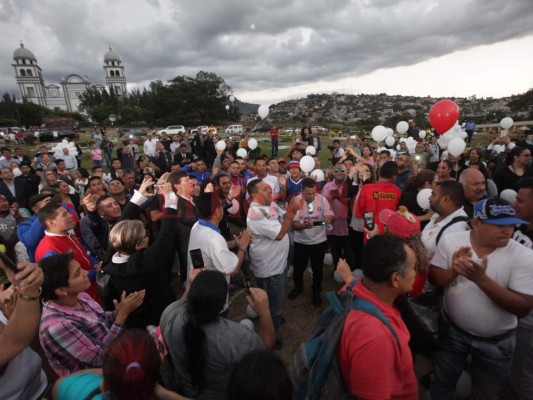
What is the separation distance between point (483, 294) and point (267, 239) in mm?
1851

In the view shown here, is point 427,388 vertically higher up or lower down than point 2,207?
lower down

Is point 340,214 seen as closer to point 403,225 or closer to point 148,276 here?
point 403,225

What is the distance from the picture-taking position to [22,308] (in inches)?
51.2

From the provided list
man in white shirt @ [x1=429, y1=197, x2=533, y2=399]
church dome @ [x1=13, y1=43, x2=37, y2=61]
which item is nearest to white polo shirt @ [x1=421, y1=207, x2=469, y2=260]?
man in white shirt @ [x1=429, y1=197, x2=533, y2=399]

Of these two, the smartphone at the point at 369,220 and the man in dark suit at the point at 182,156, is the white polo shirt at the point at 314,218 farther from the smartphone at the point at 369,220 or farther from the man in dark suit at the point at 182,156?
the man in dark suit at the point at 182,156

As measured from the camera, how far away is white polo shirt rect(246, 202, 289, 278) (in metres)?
2.85

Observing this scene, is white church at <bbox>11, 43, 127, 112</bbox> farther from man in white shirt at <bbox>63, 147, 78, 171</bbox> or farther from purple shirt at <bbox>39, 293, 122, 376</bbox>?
purple shirt at <bbox>39, 293, 122, 376</bbox>

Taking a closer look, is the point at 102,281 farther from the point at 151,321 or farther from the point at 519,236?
the point at 519,236

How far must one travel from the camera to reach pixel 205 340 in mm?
1540

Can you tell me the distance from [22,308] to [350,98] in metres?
137

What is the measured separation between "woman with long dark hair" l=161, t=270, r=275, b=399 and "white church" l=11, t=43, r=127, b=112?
111 meters

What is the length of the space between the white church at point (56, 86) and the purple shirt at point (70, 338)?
111 meters

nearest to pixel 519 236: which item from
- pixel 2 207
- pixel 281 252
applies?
pixel 281 252

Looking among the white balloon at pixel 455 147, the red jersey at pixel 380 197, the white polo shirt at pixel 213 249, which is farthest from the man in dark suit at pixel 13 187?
the white balloon at pixel 455 147
